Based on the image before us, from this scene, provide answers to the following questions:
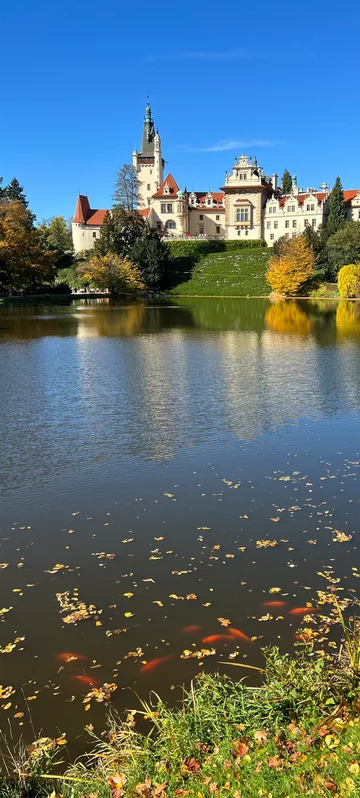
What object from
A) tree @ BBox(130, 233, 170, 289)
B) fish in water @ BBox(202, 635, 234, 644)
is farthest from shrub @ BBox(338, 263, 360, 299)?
fish in water @ BBox(202, 635, 234, 644)

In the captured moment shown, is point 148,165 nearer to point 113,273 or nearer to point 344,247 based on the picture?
point 113,273

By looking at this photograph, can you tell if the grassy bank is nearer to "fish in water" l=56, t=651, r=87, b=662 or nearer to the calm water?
the calm water

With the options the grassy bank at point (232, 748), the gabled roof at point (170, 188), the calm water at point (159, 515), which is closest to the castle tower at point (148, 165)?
the gabled roof at point (170, 188)

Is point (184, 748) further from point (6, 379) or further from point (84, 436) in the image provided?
point (6, 379)

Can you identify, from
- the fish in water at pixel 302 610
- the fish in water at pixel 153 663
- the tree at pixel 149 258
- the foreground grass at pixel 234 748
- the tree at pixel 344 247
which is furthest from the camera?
the tree at pixel 149 258

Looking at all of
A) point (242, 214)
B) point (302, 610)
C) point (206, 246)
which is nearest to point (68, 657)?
point (302, 610)

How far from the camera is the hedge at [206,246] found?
84625 mm

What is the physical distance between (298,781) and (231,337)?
27439 mm

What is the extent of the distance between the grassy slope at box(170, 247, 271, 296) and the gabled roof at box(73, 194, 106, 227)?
2267 cm

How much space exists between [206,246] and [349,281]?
3324 cm

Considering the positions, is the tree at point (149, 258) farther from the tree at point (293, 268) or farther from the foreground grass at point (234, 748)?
the foreground grass at point (234, 748)

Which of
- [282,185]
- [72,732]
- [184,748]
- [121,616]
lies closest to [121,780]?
[184,748]

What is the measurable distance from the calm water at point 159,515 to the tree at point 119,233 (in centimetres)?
5283

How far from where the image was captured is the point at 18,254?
56625 mm
